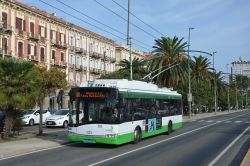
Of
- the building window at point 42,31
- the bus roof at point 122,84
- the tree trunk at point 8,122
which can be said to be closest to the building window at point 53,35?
the building window at point 42,31

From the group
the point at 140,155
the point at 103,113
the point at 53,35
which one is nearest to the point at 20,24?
the point at 53,35

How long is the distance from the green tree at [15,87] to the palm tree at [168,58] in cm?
3901

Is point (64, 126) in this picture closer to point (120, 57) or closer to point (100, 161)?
point (100, 161)

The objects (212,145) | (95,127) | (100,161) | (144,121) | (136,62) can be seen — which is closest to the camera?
(100,161)

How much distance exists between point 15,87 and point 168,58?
40.7 m

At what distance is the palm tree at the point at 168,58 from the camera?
5984 cm

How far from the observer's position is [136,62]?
249 ft

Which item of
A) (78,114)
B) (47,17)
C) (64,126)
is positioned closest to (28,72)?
(78,114)

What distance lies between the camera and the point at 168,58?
6009 cm

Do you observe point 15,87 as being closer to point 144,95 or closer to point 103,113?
point 103,113

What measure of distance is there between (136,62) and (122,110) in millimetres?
57207

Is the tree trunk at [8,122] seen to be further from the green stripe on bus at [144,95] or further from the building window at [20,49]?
the building window at [20,49]

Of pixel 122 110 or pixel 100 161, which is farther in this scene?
pixel 122 110

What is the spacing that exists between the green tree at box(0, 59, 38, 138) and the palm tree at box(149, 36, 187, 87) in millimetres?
39012
